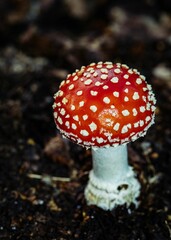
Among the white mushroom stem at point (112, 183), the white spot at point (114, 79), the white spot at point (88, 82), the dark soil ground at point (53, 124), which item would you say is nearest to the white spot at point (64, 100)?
the white spot at point (88, 82)

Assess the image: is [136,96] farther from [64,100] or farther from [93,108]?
[64,100]

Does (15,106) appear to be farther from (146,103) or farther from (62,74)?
(146,103)

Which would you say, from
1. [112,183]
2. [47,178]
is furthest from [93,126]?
[47,178]

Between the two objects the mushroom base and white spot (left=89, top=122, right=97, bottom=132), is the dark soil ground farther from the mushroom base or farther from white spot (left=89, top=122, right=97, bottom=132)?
white spot (left=89, top=122, right=97, bottom=132)

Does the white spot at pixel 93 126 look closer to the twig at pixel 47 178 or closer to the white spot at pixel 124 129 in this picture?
the white spot at pixel 124 129

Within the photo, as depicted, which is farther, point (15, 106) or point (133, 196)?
point (15, 106)

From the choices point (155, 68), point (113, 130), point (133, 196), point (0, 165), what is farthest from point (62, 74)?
point (113, 130)
